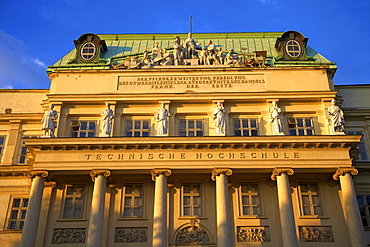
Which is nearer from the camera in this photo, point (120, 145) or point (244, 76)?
point (120, 145)

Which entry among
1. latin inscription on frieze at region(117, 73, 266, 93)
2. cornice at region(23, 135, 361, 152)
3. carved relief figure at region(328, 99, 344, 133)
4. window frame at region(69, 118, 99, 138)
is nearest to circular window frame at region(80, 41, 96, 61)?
latin inscription on frieze at region(117, 73, 266, 93)

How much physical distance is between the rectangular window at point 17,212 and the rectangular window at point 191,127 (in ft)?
34.5

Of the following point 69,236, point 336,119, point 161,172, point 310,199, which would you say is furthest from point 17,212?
point 336,119

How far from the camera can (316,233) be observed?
2741 cm

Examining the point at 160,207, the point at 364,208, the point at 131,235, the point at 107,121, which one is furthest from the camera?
the point at 107,121

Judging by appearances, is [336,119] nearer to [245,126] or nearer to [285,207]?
[245,126]

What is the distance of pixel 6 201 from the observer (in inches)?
1172

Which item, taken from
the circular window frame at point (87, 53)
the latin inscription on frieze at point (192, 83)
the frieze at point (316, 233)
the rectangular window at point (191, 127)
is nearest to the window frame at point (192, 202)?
the rectangular window at point (191, 127)

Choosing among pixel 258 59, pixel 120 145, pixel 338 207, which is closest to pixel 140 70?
pixel 120 145

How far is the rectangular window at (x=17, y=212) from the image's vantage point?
29.0 metres

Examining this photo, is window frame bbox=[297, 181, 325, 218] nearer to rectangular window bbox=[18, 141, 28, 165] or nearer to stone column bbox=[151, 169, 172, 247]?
stone column bbox=[151, 169, 172, 247]

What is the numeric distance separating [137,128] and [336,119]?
1220 centimetres

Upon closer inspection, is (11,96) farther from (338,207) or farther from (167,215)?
(338,207)

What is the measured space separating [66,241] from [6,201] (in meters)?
5.11
